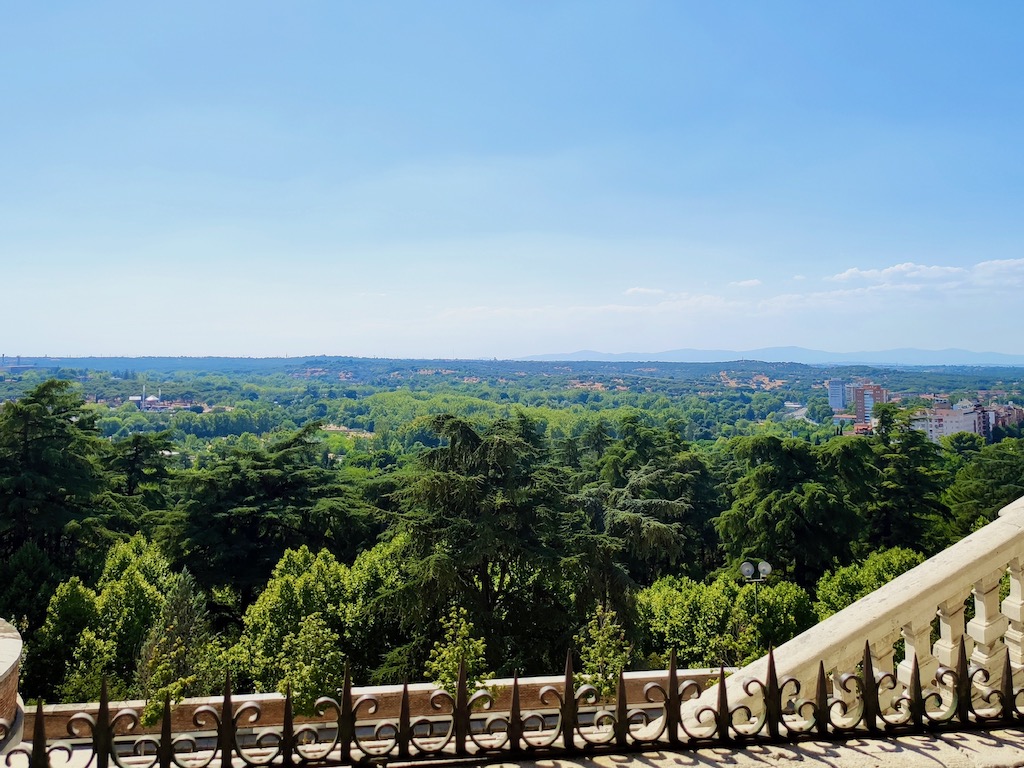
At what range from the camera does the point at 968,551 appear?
3.70m

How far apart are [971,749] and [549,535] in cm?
1325

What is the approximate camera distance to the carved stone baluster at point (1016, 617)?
3.69 meters

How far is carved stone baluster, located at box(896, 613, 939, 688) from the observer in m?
3.66

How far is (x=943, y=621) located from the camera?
3.72m

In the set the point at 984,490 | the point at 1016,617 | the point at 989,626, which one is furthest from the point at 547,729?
the point at 984,490

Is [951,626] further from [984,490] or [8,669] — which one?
[984,490]

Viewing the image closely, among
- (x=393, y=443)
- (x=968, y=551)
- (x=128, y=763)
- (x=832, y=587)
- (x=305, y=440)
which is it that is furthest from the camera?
(x=393, y=443)

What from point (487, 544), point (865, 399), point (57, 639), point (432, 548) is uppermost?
point (487, 544)

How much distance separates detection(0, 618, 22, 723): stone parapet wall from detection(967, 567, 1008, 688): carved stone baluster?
24.2 ft

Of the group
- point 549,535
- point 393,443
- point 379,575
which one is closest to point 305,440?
point 379,575

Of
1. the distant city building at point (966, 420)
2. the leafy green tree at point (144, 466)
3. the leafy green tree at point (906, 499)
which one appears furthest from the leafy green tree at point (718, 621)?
the distant city building at point (966, 420)

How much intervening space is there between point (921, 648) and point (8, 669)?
7289 millimetres

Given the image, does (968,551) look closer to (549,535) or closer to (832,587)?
(549,535)

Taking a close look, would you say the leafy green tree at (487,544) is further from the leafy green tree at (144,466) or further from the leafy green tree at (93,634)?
the leafy green tree at (144,466)
